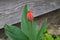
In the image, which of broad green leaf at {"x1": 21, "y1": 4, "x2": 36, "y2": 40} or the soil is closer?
broad green leaf at {"x1": 21, "y1": 4, "x2": 36, "y2": 40}

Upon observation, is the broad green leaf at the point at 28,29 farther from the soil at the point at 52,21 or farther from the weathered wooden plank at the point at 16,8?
the soil at the point at 52,21

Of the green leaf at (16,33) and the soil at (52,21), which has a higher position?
the green leaf at (16,33)

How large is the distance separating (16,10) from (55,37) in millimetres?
357

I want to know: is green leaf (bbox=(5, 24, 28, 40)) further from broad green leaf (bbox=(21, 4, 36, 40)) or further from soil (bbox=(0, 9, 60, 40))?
soil (bbox=(0, 9, 60, 40))

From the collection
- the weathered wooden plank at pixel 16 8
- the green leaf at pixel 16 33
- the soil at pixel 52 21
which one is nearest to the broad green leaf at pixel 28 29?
the green leaf at pixel 16 33

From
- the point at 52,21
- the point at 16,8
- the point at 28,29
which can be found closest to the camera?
the point at 28,29

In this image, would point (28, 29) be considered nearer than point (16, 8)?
Yes

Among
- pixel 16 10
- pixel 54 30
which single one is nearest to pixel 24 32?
pixel 16 10

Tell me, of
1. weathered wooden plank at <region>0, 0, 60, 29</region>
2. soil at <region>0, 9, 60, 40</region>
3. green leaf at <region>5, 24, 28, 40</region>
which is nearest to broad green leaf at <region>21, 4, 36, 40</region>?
green leaf at <region>5, 24, 28, 40</region>

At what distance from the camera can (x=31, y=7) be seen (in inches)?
79.0

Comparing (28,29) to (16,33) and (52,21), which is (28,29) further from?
(52,21)

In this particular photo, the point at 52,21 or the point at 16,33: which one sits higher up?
the point at 16,33

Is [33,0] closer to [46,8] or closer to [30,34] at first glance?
[46,8]

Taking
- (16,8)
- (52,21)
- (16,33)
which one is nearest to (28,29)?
(16,33)
